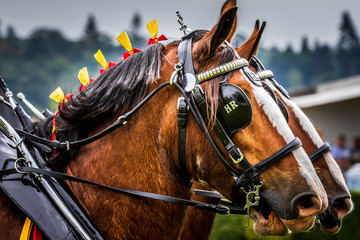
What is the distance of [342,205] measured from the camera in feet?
9.29

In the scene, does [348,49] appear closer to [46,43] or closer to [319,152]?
[46,43]

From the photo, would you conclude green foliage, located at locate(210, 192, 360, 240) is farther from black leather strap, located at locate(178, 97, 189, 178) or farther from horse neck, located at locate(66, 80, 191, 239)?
black leather strap, located at locate(178, 97, 189, 178)

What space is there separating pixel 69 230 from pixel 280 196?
1.09m

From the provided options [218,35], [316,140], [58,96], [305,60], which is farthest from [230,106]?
[305,60]

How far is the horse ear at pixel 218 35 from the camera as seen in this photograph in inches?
80.8

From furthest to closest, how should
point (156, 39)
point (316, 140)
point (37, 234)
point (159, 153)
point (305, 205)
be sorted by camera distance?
point (316, 140)
point (156, 39)
point (159, 153)
point (37, 234)
point (305, 205)

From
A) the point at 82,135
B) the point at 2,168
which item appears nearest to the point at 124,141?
the point at 82,135

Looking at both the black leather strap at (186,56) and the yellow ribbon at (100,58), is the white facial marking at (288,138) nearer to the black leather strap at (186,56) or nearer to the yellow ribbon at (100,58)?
the black leather strap at (186,56)

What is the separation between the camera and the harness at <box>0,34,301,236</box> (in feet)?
6.66

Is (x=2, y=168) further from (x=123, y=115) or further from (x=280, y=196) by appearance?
(x=280, y=196)

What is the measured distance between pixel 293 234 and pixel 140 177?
4.77 meters

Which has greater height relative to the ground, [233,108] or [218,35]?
[218,35]

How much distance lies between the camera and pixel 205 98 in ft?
6.91

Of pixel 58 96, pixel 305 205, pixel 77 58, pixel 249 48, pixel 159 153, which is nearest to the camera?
pixel 305 205
